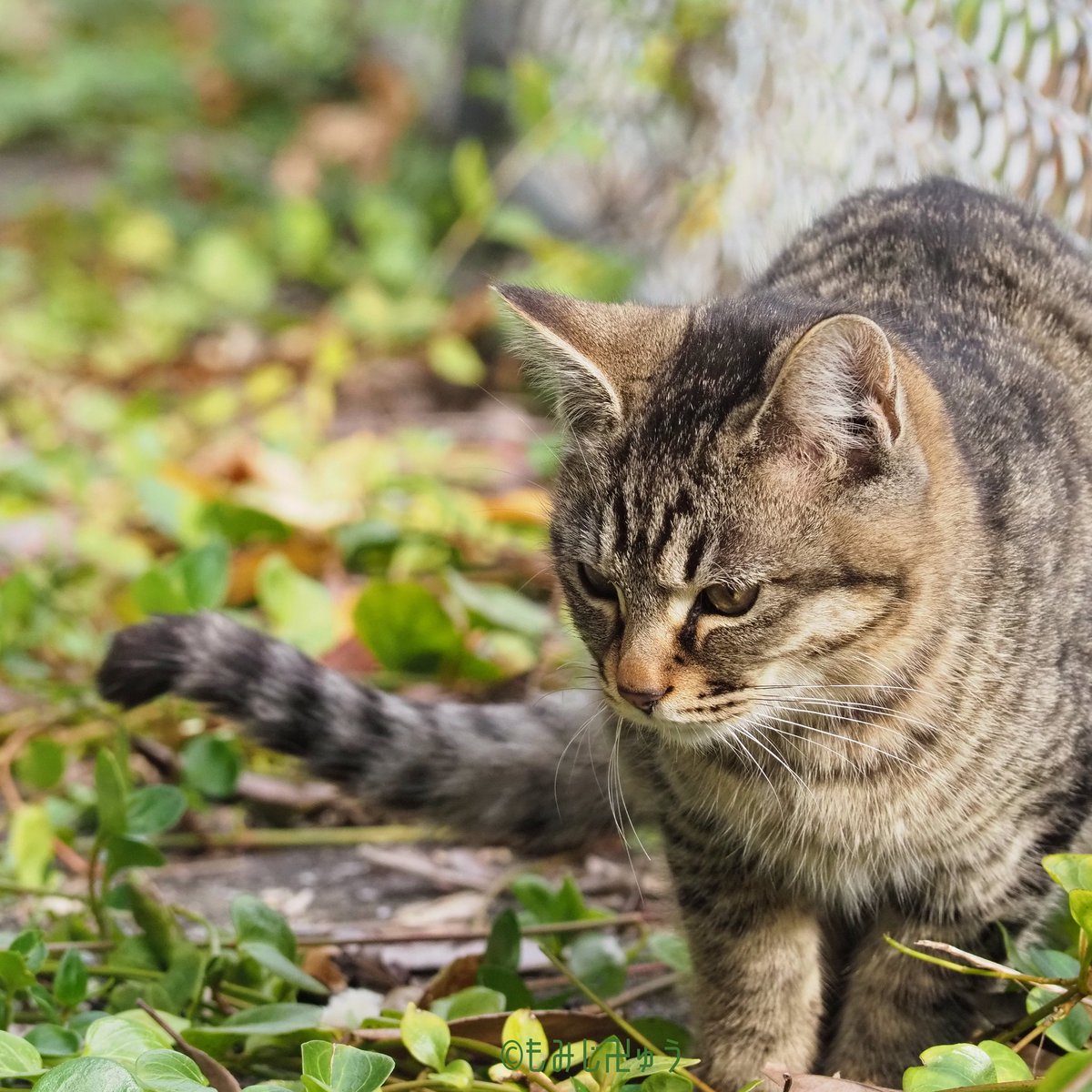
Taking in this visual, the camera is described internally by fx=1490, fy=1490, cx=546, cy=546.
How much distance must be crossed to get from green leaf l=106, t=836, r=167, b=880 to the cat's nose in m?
0.77

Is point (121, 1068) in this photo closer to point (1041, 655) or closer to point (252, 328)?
point (1041, 655)

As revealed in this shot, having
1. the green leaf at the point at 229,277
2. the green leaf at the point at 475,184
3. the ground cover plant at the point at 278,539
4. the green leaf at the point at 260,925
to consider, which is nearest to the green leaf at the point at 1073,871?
the ground cover plant at the point at 278,539

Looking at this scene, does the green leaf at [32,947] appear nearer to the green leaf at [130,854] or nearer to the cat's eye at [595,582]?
the green leaf at [130,854]

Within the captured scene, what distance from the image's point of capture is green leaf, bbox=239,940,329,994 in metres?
2.11

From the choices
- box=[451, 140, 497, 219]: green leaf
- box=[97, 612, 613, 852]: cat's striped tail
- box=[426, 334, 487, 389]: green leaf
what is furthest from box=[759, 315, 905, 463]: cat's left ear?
box=[451, 140, 497, 219]: green leaf

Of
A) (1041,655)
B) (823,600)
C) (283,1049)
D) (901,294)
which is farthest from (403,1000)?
(901,294)

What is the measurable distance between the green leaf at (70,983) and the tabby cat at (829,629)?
1.64 ft

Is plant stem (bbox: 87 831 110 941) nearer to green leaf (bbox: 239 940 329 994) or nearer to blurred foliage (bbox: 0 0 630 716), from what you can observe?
green leaf (bbox: 239 940 329 994)

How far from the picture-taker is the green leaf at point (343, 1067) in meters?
1.62

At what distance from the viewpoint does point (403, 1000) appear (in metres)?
2.29

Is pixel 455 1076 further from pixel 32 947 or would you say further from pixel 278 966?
pixel 32 947

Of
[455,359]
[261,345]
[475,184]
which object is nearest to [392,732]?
[455,359]

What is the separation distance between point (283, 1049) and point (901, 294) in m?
1.49

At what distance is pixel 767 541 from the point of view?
1.96m
